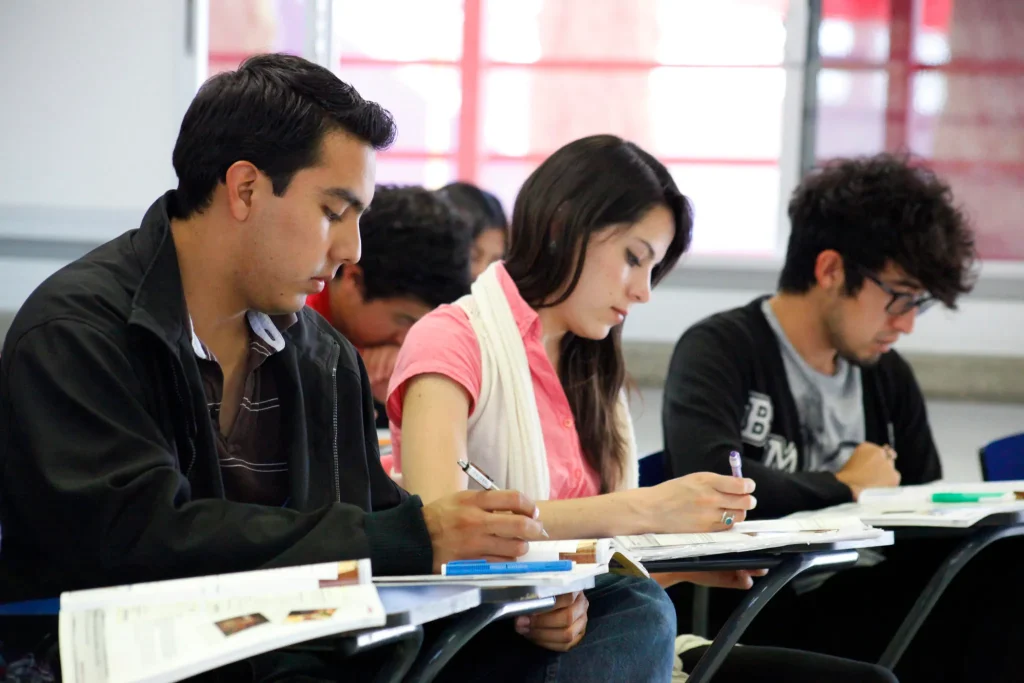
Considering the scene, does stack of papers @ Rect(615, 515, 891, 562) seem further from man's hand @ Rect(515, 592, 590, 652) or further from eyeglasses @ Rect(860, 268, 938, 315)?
eyeglasses @ Rect(860, 268, 938, 315)

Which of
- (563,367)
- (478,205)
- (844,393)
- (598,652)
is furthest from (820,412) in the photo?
(478,205)

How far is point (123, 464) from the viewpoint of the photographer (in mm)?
1295

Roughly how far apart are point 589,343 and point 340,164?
2.44ft

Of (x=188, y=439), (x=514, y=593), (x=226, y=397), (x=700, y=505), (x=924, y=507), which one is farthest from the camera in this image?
(x=924, y=507)

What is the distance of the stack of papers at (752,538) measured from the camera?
5.21ft

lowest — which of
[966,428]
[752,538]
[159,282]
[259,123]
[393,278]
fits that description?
[966,428]

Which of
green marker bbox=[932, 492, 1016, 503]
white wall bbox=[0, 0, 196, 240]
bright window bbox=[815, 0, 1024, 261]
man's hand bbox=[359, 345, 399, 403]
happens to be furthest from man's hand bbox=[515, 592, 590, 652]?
white wall bbox=[0, 0, 196, 240]

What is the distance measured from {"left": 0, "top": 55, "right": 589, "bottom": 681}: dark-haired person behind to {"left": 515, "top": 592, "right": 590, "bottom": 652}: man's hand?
0.03 metres

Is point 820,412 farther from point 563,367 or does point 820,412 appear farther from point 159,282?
point 159,282

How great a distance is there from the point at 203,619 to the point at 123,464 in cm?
31

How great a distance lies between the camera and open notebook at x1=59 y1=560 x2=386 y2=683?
949mm

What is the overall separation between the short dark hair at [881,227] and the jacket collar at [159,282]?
1520 millimetres

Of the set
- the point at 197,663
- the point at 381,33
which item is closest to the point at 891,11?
the point at 381,33

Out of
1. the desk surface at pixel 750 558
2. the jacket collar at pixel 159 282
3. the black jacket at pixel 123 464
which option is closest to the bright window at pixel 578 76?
the desk surface at pixel 750 558
